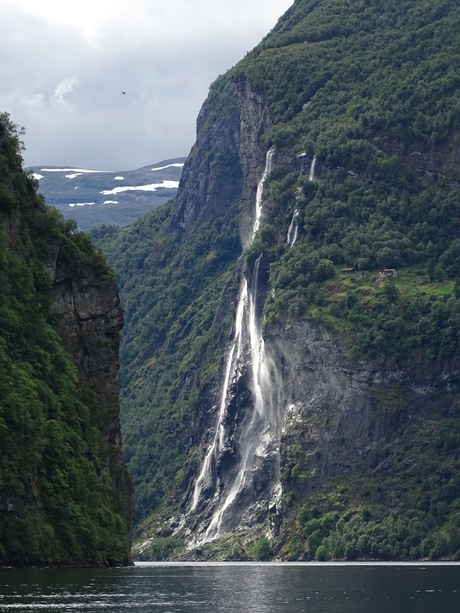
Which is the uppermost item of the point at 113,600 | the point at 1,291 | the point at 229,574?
the point at 1,291

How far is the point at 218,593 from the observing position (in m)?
150

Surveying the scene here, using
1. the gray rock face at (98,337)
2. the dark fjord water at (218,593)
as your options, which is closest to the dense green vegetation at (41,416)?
the gray rock face at (98,337)

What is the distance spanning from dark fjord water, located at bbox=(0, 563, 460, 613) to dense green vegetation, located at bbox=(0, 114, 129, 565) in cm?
276

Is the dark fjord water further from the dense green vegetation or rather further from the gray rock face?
the gray rock face

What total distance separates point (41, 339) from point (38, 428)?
17040 mm

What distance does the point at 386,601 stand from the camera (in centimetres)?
13625

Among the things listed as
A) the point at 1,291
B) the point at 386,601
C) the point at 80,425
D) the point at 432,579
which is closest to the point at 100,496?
the point at 80,425

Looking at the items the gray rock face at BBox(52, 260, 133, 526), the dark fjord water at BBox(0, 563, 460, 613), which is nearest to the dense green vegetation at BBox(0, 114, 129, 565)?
the gray rock face at BBox(52, 260, 133, 526)

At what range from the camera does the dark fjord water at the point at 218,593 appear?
127 meters

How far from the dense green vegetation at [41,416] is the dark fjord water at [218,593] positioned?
2758mm

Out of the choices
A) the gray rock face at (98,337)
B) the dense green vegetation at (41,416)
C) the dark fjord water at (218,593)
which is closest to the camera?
the dark fjord water at (218,593)

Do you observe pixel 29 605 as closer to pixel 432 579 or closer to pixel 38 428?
pixel 38 428

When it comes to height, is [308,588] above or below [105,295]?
below

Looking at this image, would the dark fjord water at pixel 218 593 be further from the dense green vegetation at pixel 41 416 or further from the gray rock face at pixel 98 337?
the gray rock face at pixel 98 337
